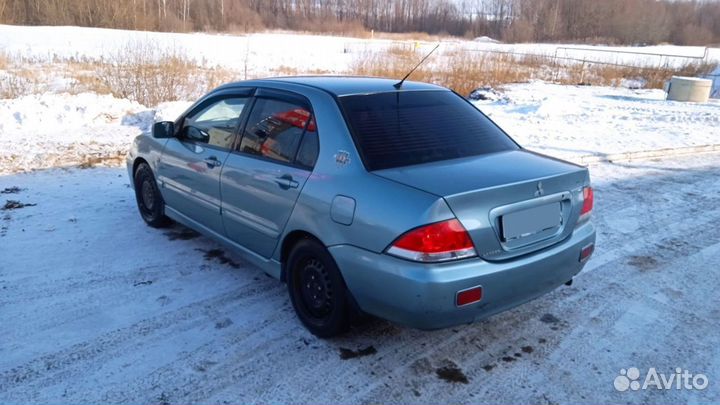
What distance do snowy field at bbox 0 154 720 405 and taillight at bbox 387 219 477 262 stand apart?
791 mm

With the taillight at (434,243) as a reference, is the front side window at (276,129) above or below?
above

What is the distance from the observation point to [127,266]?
174 inches

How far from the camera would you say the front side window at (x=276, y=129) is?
352cm

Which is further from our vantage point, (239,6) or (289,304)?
(239,6)

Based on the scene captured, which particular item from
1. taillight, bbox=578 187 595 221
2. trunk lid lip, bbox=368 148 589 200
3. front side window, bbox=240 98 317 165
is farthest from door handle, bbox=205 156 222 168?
taillight, bbox=578 187 595 221

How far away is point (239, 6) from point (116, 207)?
7900cm

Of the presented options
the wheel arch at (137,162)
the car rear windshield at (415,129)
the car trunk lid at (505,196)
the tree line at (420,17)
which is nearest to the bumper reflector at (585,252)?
the car trunk lid at (505,196)

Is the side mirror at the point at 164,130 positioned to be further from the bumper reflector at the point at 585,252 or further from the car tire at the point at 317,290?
the bumper reflector at the point at 585,252

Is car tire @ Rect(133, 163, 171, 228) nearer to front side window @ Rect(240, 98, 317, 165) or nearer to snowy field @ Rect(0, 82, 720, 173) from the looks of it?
front side window @ Rect(240, 98, 317, 165)

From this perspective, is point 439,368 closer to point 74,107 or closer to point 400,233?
point 400,233

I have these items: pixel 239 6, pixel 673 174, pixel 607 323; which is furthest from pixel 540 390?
pixel 239 6

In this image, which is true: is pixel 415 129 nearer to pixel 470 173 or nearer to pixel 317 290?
pixel 470 173

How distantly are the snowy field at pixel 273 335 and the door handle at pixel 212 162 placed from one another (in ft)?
2.98

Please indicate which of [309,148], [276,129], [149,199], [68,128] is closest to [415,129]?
[309,148]
